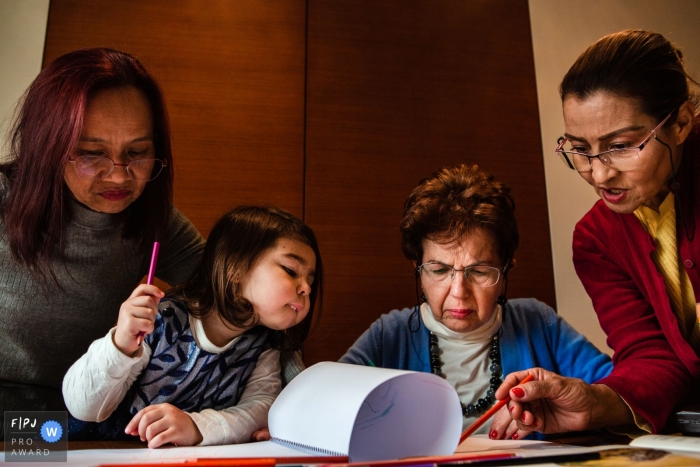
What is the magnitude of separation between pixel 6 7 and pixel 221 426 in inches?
61.8

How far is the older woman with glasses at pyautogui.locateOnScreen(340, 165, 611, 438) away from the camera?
51.5 inches

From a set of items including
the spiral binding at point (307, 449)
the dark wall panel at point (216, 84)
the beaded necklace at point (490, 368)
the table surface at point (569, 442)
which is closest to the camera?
the spiral binding at point (307, 449)

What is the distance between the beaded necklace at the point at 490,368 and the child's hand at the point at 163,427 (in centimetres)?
56

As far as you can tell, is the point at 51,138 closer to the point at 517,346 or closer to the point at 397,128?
the point at 517,346

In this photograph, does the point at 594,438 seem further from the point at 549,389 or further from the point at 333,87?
the point at 333,87

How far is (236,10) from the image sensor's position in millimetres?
2002

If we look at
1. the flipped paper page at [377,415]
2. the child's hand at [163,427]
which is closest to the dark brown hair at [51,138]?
the child's hand at [163,427]

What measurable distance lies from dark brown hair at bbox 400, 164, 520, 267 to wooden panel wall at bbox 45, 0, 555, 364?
56cm

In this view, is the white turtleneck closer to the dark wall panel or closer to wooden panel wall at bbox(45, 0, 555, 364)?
wooden panel wall at bbox(45, 0, 555, 364)

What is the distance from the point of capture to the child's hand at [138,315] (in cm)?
95

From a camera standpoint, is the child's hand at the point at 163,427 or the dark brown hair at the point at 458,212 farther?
the dark brown hair at the point at 458,212

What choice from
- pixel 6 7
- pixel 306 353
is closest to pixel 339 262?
pixel 306 353

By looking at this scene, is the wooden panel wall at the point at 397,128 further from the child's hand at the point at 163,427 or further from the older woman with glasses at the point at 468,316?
the child's hand at the point at 163,427

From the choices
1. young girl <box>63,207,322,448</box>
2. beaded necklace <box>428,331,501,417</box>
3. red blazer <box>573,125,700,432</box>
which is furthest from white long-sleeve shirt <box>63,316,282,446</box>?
red blazer <box>573,125,700,432</box>
